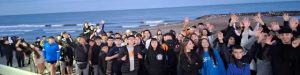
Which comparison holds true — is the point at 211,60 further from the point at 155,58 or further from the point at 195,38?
the point at 155,58

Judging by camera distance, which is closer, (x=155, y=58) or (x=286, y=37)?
(x=286, y=37)

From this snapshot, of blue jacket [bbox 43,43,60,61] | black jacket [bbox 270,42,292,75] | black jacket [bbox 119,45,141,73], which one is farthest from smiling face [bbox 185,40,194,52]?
blue jacket [bbox 43,43,60,61]

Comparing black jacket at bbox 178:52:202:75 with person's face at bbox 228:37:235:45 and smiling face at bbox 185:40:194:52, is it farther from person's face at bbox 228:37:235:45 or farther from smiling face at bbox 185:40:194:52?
person's face at bbox 228:37:235:45

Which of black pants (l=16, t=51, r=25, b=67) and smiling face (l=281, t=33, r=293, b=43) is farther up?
smiling face (l=281, t=33, r=293, b=43)

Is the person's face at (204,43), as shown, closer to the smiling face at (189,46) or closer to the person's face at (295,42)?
the smiling face at (189,46)

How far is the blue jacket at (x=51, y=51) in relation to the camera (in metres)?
12.8

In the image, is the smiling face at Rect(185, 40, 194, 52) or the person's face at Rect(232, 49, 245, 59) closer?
the person's face at Rect(232, 49, 245, 59)

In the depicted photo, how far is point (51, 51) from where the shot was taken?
41.9 feet

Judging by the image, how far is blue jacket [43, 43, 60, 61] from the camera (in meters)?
12.8

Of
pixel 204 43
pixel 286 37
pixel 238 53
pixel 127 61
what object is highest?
pixel 286 37

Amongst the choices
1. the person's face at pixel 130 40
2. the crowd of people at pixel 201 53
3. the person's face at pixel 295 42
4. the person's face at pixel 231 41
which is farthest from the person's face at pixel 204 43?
the person's face at pixel 130 40

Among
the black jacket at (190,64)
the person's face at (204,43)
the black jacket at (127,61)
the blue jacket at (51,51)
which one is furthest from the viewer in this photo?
the blue jacket at (51,51)

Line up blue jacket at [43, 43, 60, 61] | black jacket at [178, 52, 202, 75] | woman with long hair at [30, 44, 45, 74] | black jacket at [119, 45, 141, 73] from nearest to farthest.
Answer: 1. black jacket at [178, 52, 202, 75]
2. black jacket at [119, 45, 141, 73]
3. blue jacket at [43, 43, 60, 61]
4. woman with long hair at [30, 44, 45, 74]

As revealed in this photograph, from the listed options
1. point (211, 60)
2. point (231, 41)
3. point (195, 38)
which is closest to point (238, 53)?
point (211, 60)
